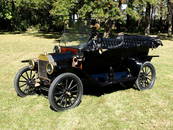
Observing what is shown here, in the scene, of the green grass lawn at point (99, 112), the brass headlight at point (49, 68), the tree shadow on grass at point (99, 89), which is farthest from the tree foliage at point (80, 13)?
the green grass lawn at point (99, 112)

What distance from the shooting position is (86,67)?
18.7 ft

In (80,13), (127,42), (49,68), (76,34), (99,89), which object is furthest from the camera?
(80,13)

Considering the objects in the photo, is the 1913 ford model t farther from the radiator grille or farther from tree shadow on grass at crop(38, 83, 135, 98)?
tree shadow on grass at crop(38, 83, 135, 98)

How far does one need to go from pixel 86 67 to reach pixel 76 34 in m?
0.90

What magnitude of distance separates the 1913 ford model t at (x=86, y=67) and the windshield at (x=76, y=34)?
171mm

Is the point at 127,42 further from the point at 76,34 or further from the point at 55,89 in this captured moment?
the point at 55,89

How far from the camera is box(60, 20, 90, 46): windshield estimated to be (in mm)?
5820

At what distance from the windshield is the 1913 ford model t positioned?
0.56 feet

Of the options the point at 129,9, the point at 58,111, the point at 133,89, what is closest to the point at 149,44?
the point at 133,89

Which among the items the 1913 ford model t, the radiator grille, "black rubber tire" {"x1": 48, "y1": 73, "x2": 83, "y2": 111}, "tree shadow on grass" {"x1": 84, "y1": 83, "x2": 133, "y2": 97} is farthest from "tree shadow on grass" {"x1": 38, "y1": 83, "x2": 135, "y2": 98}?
"black rubber tire" {"x1": 48, "y1": 73, "x2": 83, "y2": 111}

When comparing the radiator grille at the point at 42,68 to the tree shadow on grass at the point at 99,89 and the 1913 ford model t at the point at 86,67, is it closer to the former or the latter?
the 1913 ford model t at the point at 86,67

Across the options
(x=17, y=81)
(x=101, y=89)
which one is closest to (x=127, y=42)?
(x=101, y=89)

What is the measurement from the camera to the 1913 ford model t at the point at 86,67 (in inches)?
206

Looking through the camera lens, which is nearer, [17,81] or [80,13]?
[17,81]
